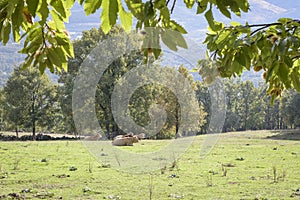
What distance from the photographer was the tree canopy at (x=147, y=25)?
132 centimetres

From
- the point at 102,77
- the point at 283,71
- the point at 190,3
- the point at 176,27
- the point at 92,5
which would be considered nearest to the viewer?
the point at 92,5

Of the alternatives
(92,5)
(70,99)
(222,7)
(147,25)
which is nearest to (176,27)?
(147,25)

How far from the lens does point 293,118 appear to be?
4859cm

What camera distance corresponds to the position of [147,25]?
1.63 metres

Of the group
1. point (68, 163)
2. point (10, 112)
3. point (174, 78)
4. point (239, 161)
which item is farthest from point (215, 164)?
point (10, 112)

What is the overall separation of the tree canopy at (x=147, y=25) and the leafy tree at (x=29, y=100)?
37018 millimetres

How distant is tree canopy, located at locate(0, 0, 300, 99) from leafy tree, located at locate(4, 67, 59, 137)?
37018 millimetres

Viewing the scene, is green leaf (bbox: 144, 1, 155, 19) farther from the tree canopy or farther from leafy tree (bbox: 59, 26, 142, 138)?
leafy tree (bbox: 59, 26, 142, 138)

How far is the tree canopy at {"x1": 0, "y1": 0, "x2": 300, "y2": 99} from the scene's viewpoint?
4.32 feet

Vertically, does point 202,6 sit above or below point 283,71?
above

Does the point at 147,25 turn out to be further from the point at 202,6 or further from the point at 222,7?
the point at 222,7

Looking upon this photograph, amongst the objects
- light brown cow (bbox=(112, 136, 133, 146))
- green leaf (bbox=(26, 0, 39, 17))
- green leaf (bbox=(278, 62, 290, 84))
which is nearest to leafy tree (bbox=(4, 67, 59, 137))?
light brown cow (bbox=(112, 136, 133, 146))

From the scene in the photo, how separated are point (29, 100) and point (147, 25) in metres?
39.7

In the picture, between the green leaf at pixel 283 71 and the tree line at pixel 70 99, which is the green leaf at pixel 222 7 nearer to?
the green leaf at pixel 283 71
